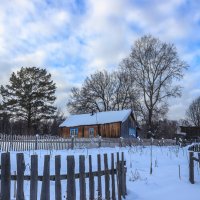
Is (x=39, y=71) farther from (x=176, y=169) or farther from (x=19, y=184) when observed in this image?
(x=19, y=184)

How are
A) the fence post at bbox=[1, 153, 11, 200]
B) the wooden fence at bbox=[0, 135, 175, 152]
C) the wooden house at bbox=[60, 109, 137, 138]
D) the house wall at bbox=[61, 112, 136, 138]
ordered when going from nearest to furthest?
the fence post at bbox=[1, 153, 11, 200]
the wooden fence at bbox=[0, 135, 175, 152]
the house wall at bbox=[61, 112, 136, 138]
the wooden house at bbox=[60, 109, 137, 138]

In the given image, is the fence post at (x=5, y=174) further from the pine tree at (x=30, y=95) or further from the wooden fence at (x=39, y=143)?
the pine tree at (x=30, y=95)

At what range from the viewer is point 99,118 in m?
56.8

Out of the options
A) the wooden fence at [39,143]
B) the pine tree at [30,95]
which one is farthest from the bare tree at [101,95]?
the wooden fence at [39,143]

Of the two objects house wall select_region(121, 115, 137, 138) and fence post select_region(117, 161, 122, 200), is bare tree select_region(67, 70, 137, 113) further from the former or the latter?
fence post select_region(117, 161, 122, 200)

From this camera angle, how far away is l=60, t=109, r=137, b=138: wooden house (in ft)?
177

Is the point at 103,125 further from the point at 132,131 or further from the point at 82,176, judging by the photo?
the point at 82,176

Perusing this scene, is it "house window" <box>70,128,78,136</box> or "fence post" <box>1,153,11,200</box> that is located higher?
"house window" <box>70,128,78,136</box>

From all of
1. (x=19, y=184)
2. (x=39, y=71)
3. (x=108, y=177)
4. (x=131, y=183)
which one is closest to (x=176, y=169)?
(x=131, y=183)

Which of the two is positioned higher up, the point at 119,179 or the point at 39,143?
the point at 39,143

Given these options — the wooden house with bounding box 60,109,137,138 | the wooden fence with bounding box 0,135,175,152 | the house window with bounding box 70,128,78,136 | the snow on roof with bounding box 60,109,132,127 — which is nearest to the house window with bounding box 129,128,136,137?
the wooden house with bounding box 60,109,137,138

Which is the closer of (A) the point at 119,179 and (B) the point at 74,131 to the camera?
(A) the point at 119,179

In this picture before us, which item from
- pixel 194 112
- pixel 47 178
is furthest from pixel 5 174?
pixel 194 112

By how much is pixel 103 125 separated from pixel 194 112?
53.6 meters
